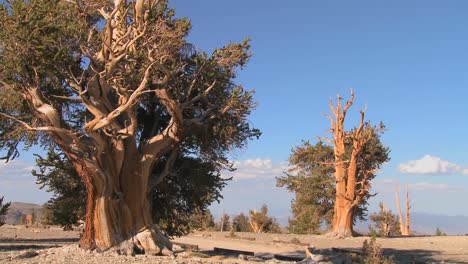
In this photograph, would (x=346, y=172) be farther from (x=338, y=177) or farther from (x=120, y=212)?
(x=120, y=212)

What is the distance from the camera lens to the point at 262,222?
175 feet

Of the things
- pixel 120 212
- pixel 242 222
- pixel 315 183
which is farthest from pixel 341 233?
pixel 242 222

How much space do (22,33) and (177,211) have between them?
31.5 ft

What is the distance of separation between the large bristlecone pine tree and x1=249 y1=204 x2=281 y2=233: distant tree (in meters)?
34.2

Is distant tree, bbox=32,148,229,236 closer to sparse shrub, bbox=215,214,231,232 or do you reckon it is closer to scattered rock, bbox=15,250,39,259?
scattered rock, bbox=15,250,39,259

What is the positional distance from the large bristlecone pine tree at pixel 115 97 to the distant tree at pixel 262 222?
34.2 m

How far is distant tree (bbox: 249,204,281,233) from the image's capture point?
53.1 m

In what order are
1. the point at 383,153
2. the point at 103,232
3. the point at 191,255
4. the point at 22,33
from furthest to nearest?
the point at 383,153, the point at 191,255, the point at 103,232, the point at 22,33

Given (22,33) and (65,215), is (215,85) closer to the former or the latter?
(22,33)

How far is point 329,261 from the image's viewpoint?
15336 millimetres

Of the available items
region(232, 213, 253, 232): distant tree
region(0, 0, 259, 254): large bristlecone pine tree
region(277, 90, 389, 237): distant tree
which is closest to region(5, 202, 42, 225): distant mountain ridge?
region(232, 213, 253, 232): distant tree

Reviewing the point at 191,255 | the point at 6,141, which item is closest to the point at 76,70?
the point at 6,141

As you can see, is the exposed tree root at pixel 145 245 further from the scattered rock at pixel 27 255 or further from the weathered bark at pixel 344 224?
the weathered bark at pixel 344 224

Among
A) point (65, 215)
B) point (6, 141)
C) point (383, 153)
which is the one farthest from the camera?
point (383, 153)
